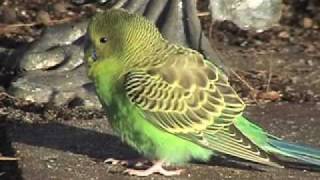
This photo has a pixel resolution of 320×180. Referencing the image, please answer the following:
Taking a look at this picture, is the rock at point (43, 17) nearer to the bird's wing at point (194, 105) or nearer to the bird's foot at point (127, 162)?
the bird's foot at point (127, 162)

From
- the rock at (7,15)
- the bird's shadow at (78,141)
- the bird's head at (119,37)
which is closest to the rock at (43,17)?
the rock at (7,15)

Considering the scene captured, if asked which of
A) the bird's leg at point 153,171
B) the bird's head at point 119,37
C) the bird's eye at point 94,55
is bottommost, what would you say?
the bird's leg at point 153,171

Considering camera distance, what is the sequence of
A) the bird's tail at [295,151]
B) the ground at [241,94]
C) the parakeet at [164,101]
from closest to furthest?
1. the parakeet at [164,101]
2. the bird's tail at [295,151]
3. the ground at [241,94]

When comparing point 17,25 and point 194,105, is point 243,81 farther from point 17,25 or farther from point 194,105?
point 17,25

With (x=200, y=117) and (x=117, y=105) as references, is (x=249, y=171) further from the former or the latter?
(x=117, y=105)

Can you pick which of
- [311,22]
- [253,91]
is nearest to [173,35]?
[253,91]

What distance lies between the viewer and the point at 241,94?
20.3ft

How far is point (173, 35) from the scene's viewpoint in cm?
644

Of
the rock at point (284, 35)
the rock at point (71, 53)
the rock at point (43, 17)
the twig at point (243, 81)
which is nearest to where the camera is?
the rock at point (71, 53)

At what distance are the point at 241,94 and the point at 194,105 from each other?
1418 millimetres

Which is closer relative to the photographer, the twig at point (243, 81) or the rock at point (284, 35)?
the twig at point (243, 81)

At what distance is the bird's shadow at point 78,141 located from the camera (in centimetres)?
511

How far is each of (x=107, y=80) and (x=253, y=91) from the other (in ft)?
5.46

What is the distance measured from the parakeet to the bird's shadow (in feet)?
0.93
